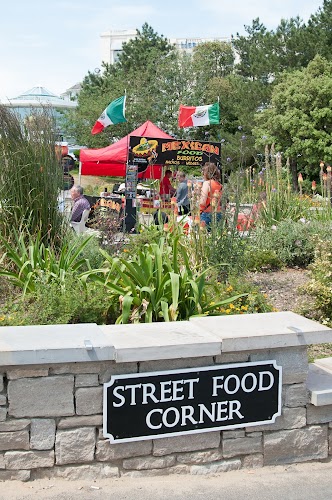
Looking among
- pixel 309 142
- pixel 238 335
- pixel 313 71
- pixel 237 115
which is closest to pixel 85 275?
pixel 238 335

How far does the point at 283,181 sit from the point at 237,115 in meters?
27.2

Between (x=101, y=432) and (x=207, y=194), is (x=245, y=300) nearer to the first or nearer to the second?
(x=101, y=432)

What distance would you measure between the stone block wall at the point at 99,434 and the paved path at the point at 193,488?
51 mm

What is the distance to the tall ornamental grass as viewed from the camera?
19.3ft

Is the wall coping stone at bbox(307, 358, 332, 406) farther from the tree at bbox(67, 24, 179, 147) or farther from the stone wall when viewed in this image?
the tree at bbox(67, 24, 179, 147)

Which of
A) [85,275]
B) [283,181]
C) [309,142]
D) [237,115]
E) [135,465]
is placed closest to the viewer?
[135,465]

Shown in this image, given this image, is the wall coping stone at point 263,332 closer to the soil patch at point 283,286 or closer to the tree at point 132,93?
the soil patch at point 283,286

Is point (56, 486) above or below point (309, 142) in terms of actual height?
below

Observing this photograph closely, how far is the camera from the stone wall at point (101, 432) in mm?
3287

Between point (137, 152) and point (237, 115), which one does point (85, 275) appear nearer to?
point (137, 152)

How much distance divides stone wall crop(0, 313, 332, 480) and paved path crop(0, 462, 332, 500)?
5 cm

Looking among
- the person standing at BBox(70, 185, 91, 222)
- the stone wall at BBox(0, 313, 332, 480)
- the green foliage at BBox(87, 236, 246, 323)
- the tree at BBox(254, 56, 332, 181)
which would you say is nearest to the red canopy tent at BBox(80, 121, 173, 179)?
the person standing at BBox(70, 185, 91, 222)

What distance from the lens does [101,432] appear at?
3406mm

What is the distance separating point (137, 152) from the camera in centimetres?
1405
